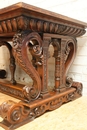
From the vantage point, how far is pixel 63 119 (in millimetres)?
808

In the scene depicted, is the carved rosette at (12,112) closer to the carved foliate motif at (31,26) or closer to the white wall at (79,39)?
the carved foliate motif at (31,26)

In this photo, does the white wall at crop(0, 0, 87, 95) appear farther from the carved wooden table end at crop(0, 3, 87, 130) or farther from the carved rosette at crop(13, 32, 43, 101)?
the carved rosette at crop(13, 32, 43, 101)

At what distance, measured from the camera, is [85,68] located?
1207 mm

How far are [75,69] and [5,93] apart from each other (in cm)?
56

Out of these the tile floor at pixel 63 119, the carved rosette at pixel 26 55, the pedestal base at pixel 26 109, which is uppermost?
the carved rosette at pixel 26 55

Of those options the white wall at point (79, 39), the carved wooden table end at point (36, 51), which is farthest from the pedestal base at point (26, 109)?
→ the white wall at point (79, 39)

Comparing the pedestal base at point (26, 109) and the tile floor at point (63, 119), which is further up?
the pedestal base at point (26, 109)

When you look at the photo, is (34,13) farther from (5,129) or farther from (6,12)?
(5,129)

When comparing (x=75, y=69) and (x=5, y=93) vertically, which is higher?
(x=75, y=69)

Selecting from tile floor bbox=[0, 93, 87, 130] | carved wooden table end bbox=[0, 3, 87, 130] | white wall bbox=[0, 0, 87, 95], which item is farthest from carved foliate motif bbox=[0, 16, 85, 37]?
tile floor bbox=[0, 93, 87, 130]

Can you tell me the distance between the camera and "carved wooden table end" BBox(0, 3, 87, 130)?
706 mm

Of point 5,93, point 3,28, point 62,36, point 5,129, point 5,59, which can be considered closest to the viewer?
point 5,129

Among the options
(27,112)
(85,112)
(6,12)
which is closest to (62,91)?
(85,112)

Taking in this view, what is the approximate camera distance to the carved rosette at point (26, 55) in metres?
0.74
